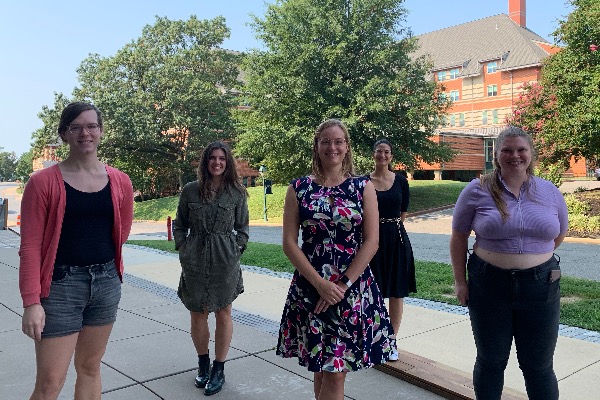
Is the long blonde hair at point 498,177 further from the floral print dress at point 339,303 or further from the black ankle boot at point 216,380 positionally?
the black ankle boot at point 216,380

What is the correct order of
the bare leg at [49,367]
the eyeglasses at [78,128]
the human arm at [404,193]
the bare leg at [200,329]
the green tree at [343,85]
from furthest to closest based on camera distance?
the green tree at [343,85]
the human arm at [404,193]
the bare leg at [200,329]
the eyeglasses at [78,128]
the bare leg at [49,367]

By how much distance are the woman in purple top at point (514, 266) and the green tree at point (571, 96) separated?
727 inches

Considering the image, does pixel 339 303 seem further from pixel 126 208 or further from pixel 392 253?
pixel 392 253

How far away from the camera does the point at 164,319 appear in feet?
20.7

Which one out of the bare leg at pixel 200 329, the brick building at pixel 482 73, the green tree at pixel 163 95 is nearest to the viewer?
the bare leg at pixel 200 329

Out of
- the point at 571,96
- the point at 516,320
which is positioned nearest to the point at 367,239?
the point at 516,320

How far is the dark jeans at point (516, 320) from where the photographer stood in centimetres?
295

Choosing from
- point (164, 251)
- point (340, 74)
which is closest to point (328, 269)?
point (164, 251)

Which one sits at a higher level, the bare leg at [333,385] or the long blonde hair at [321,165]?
the long blonde hair at [321,165]

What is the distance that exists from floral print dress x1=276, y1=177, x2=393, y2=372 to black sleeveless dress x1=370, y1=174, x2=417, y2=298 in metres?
1.69

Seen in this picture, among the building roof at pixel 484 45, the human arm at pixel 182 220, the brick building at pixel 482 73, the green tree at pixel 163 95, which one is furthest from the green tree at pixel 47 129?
the human arm at pixel 182 220

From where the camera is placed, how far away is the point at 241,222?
13.8 feet

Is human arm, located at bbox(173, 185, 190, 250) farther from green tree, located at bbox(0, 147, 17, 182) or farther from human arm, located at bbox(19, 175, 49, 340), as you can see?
green tree, located at bbox(0, 147, 17, 182)

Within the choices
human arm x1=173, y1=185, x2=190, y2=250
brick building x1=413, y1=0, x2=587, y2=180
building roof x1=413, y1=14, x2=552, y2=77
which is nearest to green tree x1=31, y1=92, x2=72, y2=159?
brick building x1=413, y1=0, x2=587, y2=180
